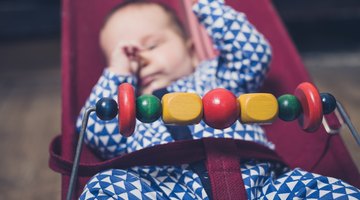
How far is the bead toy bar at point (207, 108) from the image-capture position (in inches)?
23.0

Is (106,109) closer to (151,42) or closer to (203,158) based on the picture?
(203,158)

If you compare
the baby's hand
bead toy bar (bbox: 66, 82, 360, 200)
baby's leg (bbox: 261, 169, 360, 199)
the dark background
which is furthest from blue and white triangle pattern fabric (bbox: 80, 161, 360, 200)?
the dark background

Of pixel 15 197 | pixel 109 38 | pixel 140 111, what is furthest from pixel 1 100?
pixel 140 111

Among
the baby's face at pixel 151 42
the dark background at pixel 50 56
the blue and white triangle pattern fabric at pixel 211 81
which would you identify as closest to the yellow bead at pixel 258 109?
the blue and white triangle pattern fabric at pixel 211 81

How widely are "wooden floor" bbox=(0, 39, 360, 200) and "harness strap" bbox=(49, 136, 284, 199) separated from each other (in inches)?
19.1

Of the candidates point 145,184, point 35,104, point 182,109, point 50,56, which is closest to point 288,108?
point 182,109

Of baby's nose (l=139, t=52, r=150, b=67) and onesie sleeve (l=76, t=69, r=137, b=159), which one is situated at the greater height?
baby's nose (l=139, t=52, r=150, b=67)

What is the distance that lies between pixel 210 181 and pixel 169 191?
81 mm

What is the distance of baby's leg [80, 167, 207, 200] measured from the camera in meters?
0.70

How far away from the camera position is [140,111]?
59cm

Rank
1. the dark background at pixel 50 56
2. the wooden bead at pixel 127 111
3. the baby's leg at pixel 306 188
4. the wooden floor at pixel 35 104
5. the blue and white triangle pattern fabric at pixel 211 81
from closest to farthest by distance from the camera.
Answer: the wooden bead at pixel 127 111
the baby's leg at pixel 306 188
the blue and white triangle pattern fabric at pixel 211 81
the wooden floor at pixel 35 104
the dark background at pixel 50 56

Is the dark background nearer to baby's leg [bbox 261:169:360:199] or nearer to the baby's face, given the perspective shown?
the baby's face

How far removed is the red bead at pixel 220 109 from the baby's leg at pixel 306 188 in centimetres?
20

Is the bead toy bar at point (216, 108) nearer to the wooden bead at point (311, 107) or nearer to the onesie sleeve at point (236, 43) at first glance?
the wooden bead at point (311, 107)
